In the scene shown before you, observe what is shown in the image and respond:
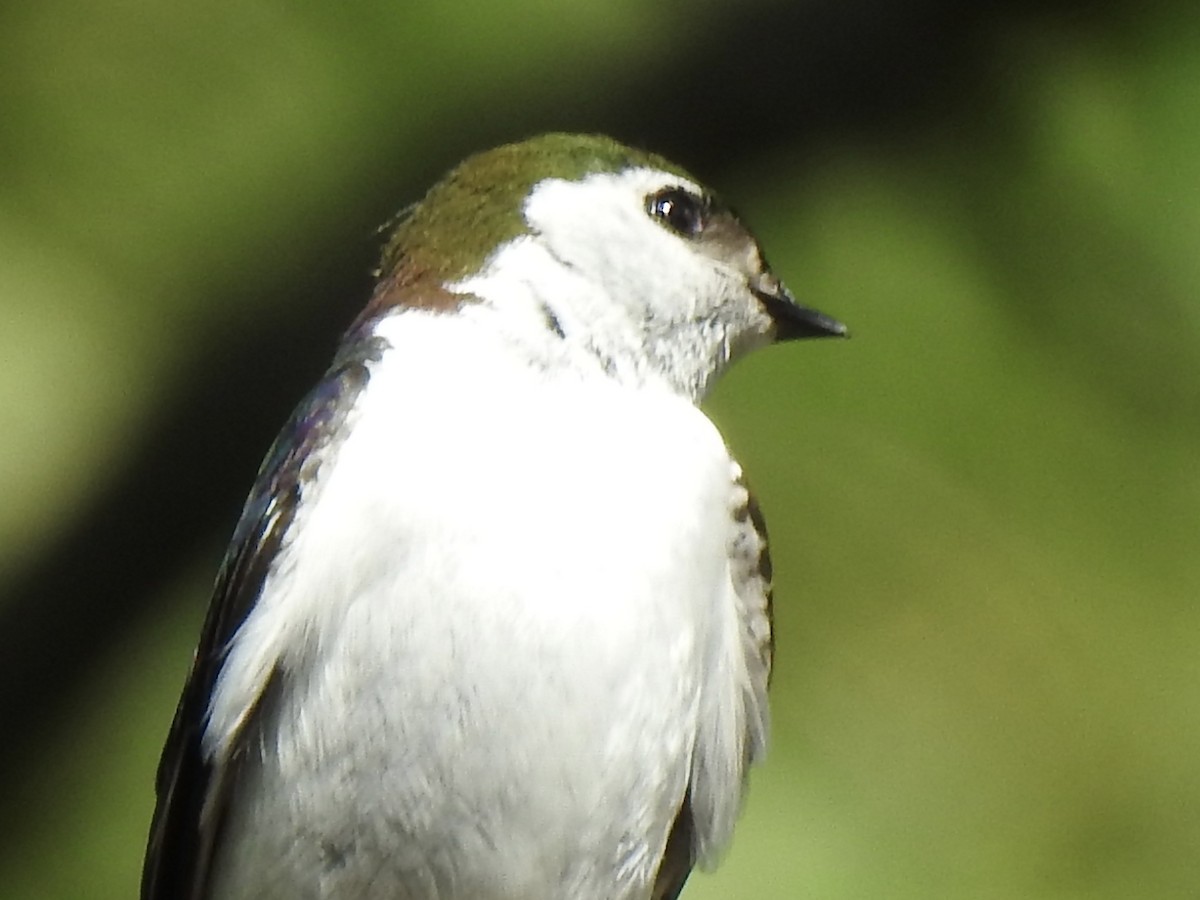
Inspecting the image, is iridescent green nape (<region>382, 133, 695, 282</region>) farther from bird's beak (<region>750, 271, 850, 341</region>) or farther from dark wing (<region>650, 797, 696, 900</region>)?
dark wing (<region>650, 797, 696, 900</region>)

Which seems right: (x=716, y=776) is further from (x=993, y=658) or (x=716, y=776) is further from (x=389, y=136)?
(x=389, y=136)

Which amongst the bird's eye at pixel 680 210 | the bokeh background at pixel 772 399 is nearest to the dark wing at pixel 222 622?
the bird's eye at pixel 680 210

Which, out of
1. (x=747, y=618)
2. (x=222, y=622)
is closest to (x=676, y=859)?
(x=747, y=618)

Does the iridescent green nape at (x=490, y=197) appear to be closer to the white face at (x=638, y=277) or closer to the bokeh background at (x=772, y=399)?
the white face at (x=638, y=277)

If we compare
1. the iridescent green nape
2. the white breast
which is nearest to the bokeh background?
the iridescent green nape

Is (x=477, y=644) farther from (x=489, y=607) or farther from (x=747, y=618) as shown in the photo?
(x=747, y=618)

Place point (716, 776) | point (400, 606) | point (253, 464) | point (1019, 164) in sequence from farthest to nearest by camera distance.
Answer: point (1019, 164) < point (253, 464) < point (716, 776) < point (400, 606)

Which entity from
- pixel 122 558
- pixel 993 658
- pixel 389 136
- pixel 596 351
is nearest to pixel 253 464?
pixel 122 558
